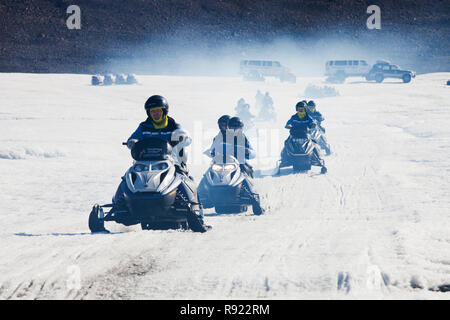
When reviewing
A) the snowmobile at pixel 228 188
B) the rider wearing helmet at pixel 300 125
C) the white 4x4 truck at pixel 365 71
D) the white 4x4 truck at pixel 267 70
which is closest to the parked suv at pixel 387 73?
the white 4x4 truck at pixel 365 71

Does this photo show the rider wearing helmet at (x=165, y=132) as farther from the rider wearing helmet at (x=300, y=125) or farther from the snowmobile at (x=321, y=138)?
the snowmobile at (x=321, y=138)

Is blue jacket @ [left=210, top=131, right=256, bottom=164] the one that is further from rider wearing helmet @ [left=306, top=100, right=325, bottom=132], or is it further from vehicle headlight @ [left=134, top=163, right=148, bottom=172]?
rider wearing helmet @ [left=306, top=100, right=325, bottom=132]

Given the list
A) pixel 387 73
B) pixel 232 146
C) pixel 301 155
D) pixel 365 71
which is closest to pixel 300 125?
pixel 301 155

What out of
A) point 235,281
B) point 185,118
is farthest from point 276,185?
point 185,118

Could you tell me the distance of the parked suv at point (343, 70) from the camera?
52594mm

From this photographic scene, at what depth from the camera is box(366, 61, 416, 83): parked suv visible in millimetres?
49406

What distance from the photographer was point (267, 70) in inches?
2142

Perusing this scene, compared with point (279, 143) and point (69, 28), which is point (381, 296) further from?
point (69, 28)

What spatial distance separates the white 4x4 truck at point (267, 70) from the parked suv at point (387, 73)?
6.90m

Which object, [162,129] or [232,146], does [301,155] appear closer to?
[232,146]

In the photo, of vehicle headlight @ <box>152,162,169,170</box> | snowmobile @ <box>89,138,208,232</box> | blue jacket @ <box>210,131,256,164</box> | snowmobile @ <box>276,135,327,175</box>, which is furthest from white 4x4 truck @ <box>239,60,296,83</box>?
vehicle headlight @ <box>152,162,169,170</box>

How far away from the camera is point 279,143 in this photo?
22219 mm

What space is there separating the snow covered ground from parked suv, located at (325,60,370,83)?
2726 cm
